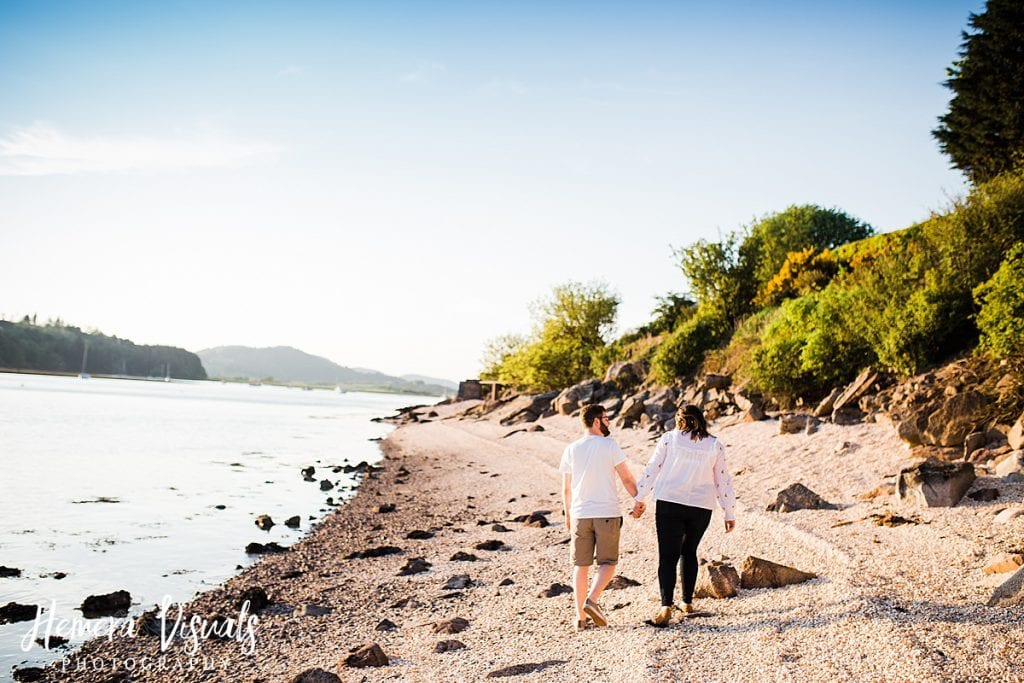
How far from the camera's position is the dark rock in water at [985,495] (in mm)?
9789

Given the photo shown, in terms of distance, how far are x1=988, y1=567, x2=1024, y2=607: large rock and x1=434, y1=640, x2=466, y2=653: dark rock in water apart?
4945 mm

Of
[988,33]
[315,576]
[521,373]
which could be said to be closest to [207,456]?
[315,576]

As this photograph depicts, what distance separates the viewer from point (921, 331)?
16.6m

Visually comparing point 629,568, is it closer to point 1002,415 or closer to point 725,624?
point 725,624

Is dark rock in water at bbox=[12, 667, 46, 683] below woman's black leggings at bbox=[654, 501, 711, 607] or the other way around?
below

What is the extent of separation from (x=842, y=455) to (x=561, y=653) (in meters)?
10.3

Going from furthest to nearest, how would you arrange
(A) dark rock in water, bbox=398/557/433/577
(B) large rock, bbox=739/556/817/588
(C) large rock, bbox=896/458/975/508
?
(A) dark rock in water, bbox=398/557/433/577 → (C) large rock, bbox=896/458/975/508 → (B) large rock, bbox=739/556/817/588

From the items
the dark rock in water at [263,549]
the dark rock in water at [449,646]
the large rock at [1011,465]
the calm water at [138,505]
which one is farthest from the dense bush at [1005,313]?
the calm water at [138,505]

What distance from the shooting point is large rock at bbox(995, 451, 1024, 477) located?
10469 millimetres

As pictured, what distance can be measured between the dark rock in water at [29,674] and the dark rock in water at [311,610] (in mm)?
2866

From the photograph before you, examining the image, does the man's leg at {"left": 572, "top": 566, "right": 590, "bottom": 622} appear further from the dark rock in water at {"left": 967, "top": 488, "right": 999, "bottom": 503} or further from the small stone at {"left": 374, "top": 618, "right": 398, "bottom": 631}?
the dark rock in water at {"left": 967, "top": 488, "right": 999, "bottom": 503}

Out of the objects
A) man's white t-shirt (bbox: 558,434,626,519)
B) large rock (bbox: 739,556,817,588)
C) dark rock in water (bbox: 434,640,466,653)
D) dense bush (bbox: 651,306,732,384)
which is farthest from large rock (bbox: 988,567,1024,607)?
dense bush (bbox: 651,306,732,384)

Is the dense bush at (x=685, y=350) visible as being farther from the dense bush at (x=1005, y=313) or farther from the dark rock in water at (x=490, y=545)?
the dark rock in water at (x=490, y=545)

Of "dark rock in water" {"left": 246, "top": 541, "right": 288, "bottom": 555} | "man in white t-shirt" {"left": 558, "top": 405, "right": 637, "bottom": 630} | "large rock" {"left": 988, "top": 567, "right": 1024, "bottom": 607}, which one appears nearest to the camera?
→ "large rock" {"left": 988, "top": 567, "right": 1024, "bottom": 607}
